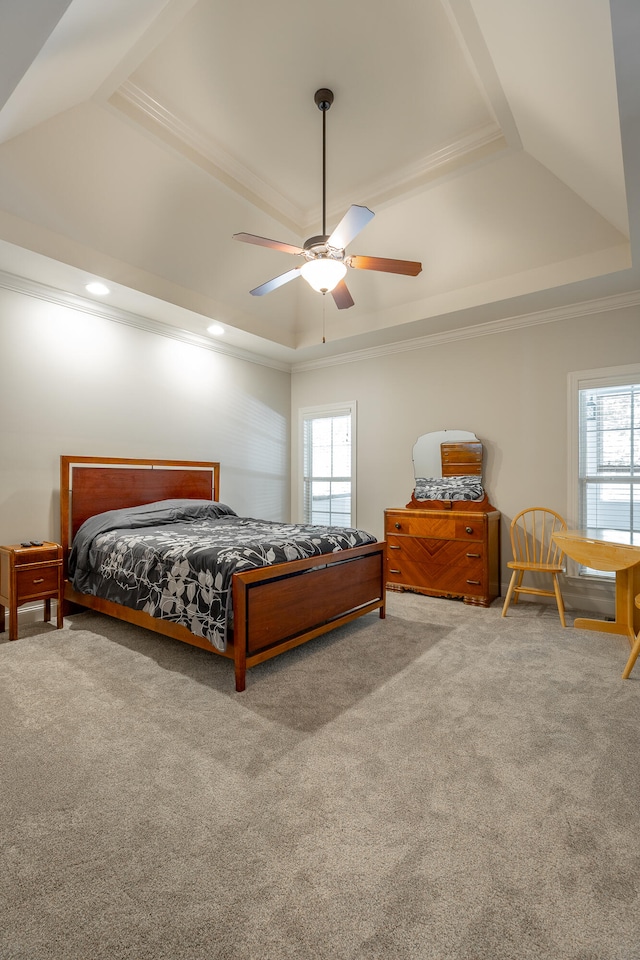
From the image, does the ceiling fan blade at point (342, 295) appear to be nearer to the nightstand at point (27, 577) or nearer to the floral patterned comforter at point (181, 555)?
the floral patterned comforter at point (181, 555)

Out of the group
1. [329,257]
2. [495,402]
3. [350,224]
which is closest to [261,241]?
[329,257]

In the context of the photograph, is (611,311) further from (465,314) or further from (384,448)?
(384,448)

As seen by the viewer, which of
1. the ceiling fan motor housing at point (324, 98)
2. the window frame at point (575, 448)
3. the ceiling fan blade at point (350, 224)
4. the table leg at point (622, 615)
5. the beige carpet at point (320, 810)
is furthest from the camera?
the window frame at point (575, 448)

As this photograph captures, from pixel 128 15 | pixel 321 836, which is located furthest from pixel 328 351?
pixel 321 836

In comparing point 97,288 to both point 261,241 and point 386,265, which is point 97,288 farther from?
→ point 386,265

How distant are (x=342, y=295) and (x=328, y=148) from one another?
1.17 metres

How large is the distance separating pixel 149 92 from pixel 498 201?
2.54 metres

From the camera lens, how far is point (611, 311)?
4.00 m

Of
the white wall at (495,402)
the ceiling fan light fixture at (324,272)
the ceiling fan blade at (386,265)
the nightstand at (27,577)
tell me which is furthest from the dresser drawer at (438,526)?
the nightstand at (27,577)

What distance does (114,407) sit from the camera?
4.39m

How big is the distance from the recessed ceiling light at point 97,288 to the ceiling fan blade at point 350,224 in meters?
2.17

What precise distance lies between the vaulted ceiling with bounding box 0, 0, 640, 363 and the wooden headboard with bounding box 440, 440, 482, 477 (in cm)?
119

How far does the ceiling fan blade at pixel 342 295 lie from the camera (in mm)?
3066

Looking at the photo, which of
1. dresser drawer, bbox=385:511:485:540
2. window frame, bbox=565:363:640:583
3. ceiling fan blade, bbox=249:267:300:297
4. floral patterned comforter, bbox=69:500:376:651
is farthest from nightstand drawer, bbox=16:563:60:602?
window frame, bbox=565:363:640:583
